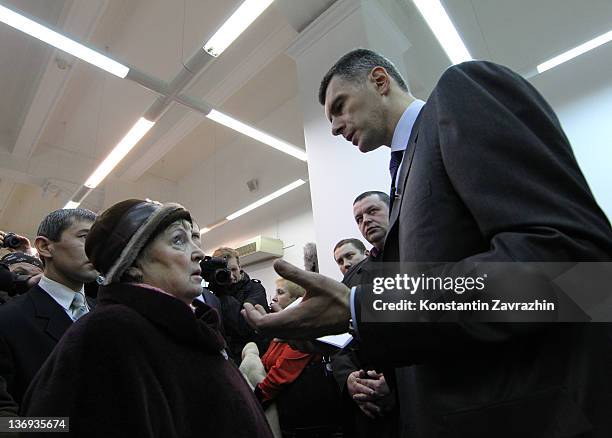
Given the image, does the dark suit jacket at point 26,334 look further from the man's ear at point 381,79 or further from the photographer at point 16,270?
the man's ear at point 381,79

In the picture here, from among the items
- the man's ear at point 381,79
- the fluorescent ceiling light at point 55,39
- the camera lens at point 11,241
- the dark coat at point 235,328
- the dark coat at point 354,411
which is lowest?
the dark coat at point 354,411

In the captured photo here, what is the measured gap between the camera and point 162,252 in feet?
3.57

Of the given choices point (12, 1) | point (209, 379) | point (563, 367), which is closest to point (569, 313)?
point (563, 367)

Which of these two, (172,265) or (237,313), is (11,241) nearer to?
(237,313)

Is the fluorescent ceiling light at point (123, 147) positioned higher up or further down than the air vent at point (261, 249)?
higher up

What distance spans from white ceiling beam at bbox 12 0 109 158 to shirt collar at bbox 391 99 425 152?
10.4ft

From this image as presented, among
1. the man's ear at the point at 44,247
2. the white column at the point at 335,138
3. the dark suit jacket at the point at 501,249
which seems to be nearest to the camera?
the dark suit jacket at the point at 501,249

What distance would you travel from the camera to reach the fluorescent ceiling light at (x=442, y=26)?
2.32 m

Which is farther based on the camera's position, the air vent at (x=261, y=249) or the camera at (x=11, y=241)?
the air vent at (x=261, y=249)

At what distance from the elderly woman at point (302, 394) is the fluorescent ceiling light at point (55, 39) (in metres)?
2.50

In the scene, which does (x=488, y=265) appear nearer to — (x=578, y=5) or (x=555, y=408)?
(x=555, y=408)

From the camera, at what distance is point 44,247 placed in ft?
5.21

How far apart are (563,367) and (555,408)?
51 millimetres

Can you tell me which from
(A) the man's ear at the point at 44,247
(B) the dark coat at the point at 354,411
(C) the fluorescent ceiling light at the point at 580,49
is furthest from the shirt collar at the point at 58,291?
(C) the fluorescent ceiling light at the point at 580,49
